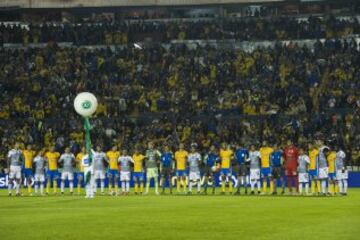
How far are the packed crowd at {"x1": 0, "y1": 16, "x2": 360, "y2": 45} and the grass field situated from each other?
88.2ft

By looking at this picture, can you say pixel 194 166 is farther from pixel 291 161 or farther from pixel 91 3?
pixel 91 3

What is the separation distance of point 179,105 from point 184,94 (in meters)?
1.18

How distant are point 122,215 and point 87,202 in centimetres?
738

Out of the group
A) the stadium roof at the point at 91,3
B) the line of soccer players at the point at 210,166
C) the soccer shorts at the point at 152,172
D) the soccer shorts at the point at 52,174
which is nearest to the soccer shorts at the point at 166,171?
the line of soccer players at the point at 210,166

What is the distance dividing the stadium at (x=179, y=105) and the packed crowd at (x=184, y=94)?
9 centimetres

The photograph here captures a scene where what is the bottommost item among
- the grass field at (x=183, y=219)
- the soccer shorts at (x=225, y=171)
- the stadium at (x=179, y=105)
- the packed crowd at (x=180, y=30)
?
the grass field at (x=183, y=219)

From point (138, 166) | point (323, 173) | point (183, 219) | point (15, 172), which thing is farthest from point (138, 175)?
point (183, 219)

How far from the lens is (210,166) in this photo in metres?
39.6

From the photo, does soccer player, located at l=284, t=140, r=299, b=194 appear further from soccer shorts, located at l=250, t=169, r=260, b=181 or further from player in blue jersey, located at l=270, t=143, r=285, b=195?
soccer shorts, located at l=250, t=169, r=260, b=181

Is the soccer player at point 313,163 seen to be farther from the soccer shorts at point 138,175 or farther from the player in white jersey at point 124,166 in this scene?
the player in white jersey at point 124,166

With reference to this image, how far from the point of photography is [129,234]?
19.9m

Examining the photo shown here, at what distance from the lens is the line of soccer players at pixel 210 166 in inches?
1490

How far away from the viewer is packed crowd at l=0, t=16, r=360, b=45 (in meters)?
59.1

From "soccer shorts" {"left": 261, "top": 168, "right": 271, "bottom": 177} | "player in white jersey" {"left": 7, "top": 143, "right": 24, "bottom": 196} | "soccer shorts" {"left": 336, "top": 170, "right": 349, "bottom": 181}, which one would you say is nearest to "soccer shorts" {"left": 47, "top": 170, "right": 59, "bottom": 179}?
"player in white jersey" {"left": 7, "top": 143, "right": 24, "bottom": 196}
